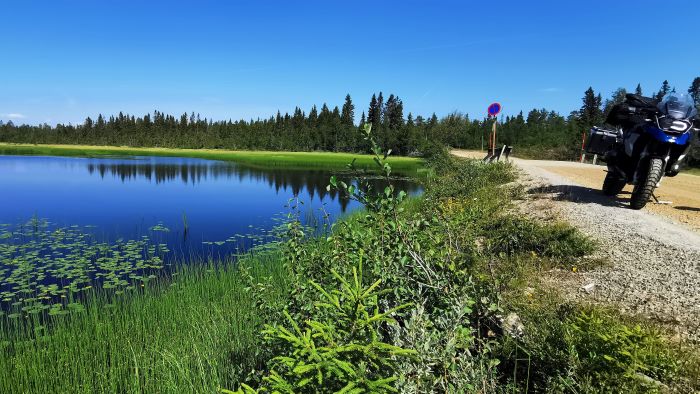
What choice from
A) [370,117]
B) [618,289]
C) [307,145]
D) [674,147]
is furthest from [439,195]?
[370,117]

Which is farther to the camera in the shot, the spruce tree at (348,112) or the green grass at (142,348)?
the spruce tree at (348,112)

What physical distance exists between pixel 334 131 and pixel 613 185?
323 feet

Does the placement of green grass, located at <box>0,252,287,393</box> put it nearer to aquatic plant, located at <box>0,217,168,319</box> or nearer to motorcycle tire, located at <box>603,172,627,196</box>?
aquatic plant, located at <box>0,217,168,319</box>

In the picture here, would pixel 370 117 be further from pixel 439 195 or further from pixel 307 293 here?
pixel 307 293

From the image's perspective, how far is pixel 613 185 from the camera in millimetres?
11078

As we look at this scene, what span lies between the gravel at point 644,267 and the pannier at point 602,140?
6.67ft

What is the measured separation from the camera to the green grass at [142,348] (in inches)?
181

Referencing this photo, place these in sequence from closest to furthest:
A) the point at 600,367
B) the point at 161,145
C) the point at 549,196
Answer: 1. the point at 600,367
2. the point at 549,196
3. the point at 161,145

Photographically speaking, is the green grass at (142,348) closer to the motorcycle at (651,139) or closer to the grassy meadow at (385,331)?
the grassy meadow at (385,331)

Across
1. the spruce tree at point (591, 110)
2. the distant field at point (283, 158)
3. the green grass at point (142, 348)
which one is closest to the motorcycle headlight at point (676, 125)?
the green grass at point (142, 348)

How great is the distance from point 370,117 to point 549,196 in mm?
111244

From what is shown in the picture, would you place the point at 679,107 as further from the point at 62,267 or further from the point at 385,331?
the point at 62,267

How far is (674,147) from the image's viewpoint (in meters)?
8.56

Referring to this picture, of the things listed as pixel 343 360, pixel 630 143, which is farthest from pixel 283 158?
pixel 343 360
